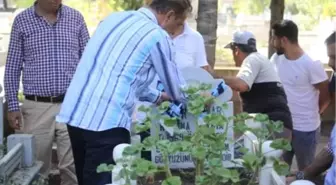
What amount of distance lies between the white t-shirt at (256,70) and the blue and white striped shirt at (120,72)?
148 cm

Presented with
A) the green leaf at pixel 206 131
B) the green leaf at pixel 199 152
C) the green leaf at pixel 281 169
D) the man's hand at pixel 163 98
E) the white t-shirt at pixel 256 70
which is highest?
the green leaf at pixel 206 131

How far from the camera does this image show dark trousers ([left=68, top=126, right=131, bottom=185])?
3.25 meters

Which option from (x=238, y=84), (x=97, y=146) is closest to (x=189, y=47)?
(x=238, y=84)

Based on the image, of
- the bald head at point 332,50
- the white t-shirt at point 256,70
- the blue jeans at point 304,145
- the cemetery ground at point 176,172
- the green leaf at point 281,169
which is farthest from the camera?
the blue jeans at point 304,145

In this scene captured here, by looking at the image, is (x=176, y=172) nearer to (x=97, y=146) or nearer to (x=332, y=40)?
(x=97, y=146)

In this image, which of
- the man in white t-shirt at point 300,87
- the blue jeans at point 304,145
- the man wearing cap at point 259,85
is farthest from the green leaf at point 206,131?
the blue jeans at point 304,145

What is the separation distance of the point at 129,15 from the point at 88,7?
1159 cm

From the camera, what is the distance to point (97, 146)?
10.8 ft

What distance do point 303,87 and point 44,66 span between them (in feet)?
6.80

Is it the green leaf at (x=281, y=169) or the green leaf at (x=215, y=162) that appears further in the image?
the green leaf at (x=281, y=169)

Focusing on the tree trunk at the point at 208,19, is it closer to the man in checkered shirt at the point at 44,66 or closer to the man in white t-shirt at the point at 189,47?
the man in white t-shirt at the point at 189,47

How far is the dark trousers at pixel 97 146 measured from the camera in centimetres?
325

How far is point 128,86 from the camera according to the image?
126 inches

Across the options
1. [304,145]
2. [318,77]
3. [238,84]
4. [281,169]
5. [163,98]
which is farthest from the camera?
[304,145]
